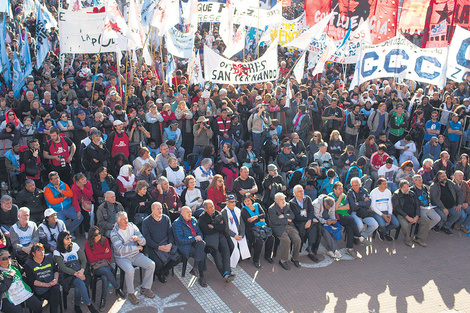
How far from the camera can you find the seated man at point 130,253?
306 inches

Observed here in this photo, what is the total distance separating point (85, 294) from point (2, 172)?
187 inches

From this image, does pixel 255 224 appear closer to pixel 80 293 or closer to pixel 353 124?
pixel 80 293

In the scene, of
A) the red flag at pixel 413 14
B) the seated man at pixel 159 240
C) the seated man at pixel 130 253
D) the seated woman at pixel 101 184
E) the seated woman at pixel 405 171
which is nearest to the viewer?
the seated man at pixel 130 253

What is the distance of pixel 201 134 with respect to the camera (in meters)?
12.1

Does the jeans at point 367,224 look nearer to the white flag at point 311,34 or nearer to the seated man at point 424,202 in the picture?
the seated man at point 424,202

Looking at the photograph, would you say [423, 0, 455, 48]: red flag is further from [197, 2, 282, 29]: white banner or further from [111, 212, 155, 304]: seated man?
[111, 212, 155, 304]: seated man

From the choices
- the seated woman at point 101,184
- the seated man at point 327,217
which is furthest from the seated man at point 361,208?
the seated woman at point 101,184

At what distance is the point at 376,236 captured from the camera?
1034cm

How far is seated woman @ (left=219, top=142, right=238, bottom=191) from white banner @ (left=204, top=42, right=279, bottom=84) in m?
2.21

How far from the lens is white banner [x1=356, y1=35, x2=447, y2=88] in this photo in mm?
13318

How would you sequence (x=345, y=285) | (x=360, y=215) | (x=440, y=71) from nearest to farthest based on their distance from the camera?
(x=345, y=285), (x=360, y=215), (x=440, y=71)

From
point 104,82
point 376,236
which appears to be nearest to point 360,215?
point 376,236

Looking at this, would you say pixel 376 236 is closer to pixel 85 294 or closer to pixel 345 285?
pixel 345 285

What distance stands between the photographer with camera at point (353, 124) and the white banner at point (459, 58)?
257 cm
